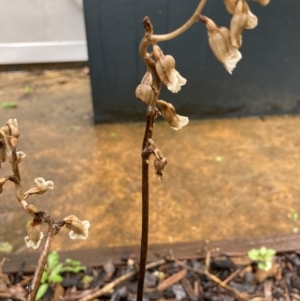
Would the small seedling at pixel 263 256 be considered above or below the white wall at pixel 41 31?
below

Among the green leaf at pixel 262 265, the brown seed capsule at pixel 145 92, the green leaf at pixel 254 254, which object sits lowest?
the green leaf at pixel 262 265

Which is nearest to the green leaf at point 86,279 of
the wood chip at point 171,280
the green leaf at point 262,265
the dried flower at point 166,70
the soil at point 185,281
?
the soil at point 185,281

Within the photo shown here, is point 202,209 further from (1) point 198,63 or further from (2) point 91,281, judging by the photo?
(1) point 198,63

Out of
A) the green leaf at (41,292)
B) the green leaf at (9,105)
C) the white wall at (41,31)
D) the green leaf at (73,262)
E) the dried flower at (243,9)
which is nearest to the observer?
the dried flower at (243,9)

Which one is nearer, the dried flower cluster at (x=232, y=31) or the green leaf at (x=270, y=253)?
the dried flower cluster at (x=232, y=31)

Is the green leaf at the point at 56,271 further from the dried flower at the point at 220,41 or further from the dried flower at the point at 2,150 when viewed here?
the dried flower at the point at 220,41

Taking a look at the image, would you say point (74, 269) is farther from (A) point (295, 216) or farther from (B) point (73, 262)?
(A) point (295, 216)

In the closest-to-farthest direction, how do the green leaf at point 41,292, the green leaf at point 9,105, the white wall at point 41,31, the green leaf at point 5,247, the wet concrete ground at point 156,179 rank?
the green leaf at point 41,292
the green leaf at point 5,247
the wet concrete ground at point 156,179
the green leaf at point 9,105
the white wall at point 41,31

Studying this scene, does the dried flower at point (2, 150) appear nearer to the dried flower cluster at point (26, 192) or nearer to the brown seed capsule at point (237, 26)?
the dried flower cluster at point (26, 192)
